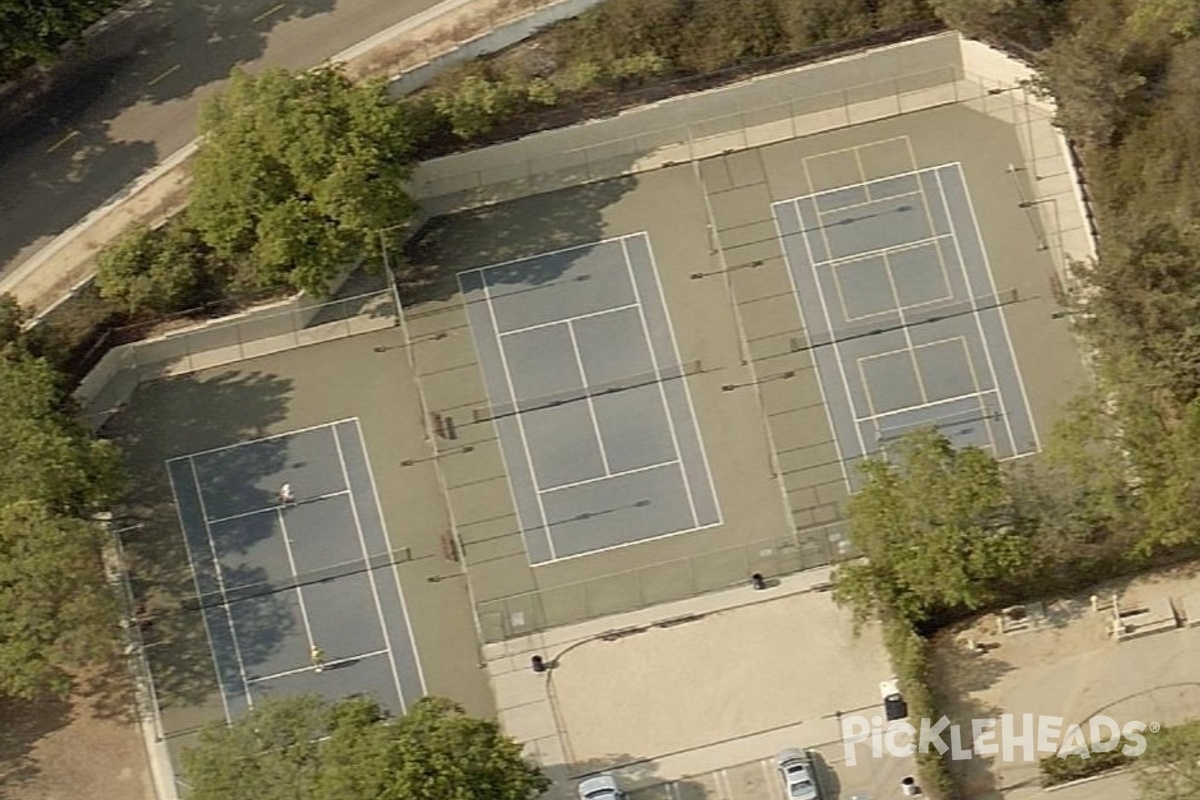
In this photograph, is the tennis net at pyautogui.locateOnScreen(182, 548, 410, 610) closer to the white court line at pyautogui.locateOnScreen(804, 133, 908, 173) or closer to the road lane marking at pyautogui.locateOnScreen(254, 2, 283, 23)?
the road lane marking at pyautogui.locateOnScreen(254, 2, 283, 23)

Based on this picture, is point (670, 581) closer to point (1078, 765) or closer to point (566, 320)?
point (566, 320)

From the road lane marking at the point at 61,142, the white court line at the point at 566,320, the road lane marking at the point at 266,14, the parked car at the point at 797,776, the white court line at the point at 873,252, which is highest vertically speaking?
the road lane marking at the point at 266,14

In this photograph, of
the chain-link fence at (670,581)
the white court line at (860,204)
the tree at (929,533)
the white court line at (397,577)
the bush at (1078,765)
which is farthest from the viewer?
the white court line at (860,204)

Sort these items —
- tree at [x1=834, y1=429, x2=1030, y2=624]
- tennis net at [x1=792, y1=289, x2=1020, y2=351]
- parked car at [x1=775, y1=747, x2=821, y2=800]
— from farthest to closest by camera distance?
1. tennis net at [x1=792, y1=289, x2=1020, y2=351]
2. parked car at [x1=775, y1=747, x2=821, y2=800]
3. tree at [x1=834, y1=429, x2=1030, y2=624]

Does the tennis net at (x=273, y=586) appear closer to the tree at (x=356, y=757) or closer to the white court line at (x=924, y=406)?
the tree at (x=356, y=757)

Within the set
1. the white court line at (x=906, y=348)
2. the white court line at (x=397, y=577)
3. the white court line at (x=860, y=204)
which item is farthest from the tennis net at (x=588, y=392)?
the white court line at (x=860, y=204)

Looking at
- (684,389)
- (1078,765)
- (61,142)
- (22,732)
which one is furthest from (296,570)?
(1078,765)

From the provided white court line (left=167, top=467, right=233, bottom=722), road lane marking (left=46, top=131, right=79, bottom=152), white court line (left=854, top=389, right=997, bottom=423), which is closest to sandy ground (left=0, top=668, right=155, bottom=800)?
white court line (left=167, top=467, right=233, bottom=722)
